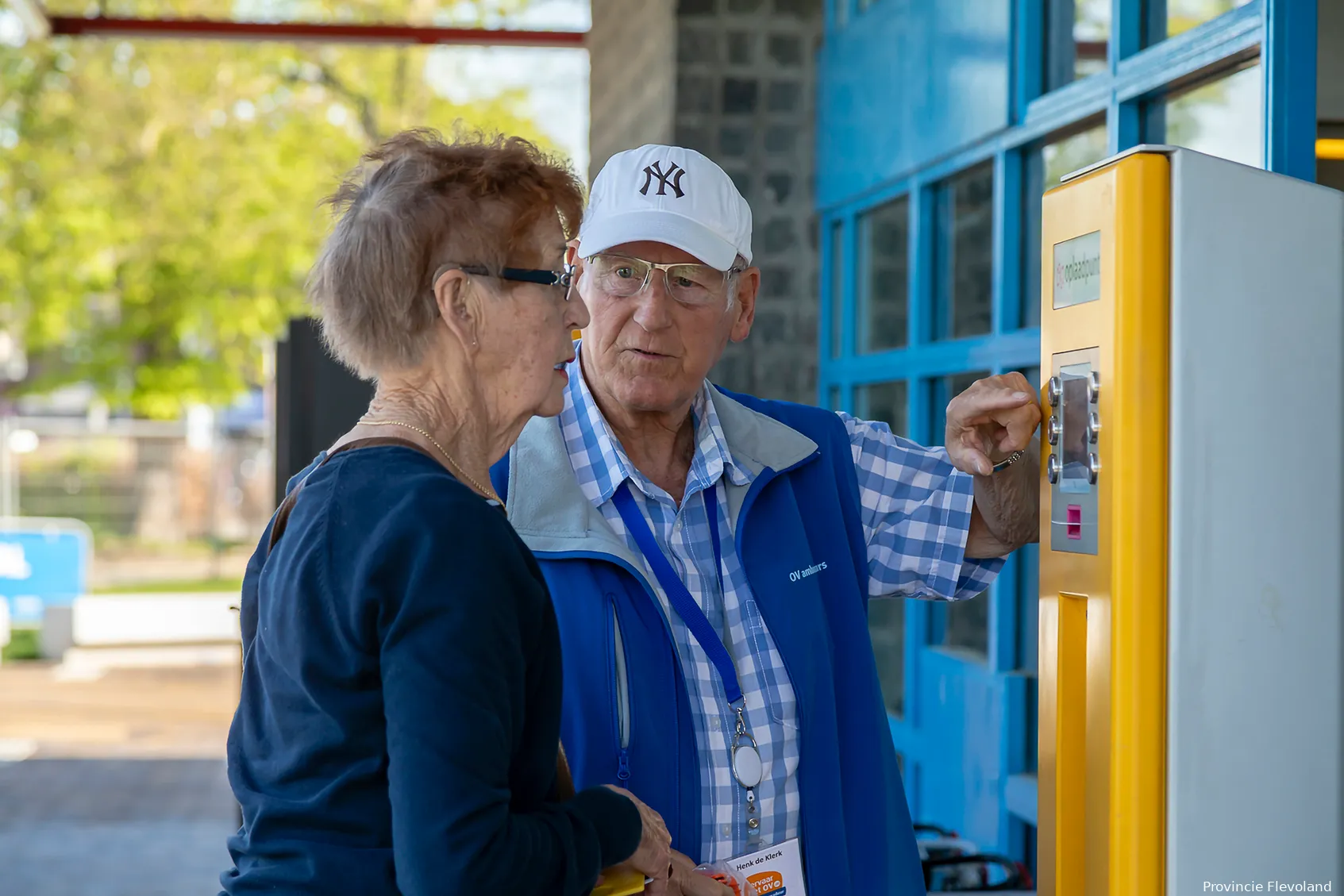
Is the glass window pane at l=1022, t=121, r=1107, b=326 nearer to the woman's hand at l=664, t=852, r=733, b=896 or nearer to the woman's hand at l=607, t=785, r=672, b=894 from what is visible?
the woman's hand at l=664, t=852, r=733, b=896

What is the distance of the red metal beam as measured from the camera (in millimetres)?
7246

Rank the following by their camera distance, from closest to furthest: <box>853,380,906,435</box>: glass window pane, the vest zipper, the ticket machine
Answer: the ticket machine, the vest zipper, <box>853,380,906,435</box>: glass window pane

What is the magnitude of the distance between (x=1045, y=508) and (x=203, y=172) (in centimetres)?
1350

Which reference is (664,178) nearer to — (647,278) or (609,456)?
(647,278)

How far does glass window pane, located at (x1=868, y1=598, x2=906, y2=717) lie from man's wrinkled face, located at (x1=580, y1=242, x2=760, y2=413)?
226cm

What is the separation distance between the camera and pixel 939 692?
3848mm

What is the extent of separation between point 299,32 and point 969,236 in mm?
4688

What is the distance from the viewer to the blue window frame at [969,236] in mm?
2857

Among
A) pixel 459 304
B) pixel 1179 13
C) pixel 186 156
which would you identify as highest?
pixel 186 156

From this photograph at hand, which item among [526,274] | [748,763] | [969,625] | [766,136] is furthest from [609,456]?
[766,136]

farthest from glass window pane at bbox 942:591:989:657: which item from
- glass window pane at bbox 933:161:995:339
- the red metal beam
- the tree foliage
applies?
the tree foliage

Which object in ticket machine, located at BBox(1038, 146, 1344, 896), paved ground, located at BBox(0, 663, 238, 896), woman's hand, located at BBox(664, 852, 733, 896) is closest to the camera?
ticket machine, located at BBox(1038, 146, 1344, 896)

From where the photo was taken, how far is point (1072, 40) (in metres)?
3.26

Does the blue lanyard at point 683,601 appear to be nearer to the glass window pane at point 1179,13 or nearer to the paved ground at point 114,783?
the glass window pane at point 1179,13
